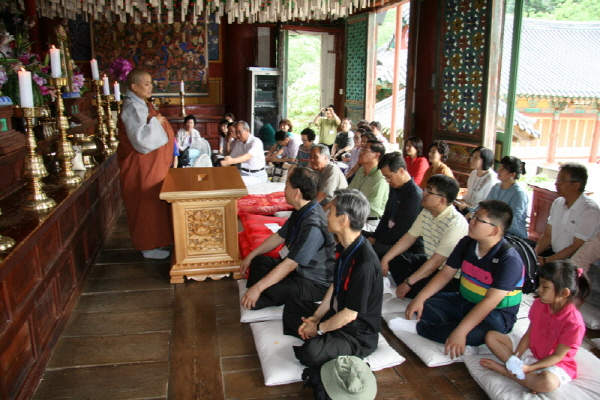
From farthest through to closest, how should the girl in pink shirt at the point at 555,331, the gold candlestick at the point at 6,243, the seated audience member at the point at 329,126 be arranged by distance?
1. the seated audience member at the point at 329,126
2. the girl in pink shirt at the point at 555,331
3. the gold candlestick at the point at 6,243

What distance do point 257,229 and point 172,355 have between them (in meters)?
1.54

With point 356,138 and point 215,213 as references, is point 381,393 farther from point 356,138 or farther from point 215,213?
point 356,138

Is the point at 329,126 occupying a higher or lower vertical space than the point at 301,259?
higher

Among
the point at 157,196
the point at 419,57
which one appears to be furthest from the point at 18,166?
the point at 419,57

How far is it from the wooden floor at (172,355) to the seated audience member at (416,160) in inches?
94.4

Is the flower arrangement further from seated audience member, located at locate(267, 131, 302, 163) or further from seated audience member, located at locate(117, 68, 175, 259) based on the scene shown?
seated audience member, located at locate(117, 68, 175, 259)

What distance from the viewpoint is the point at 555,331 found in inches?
77.0

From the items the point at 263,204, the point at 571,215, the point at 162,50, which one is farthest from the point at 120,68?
the point at 571,215

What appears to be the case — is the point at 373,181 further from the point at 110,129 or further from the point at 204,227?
the point at 110,129

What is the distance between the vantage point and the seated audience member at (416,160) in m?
4.68

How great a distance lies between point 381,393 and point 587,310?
145cm

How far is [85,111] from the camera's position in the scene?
5316mm

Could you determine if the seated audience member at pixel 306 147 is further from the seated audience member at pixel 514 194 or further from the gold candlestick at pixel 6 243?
the gold candlestick at pixel 6 243

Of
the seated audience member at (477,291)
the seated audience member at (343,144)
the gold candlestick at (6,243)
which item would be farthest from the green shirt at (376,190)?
the gold candlestick at (6,243)
